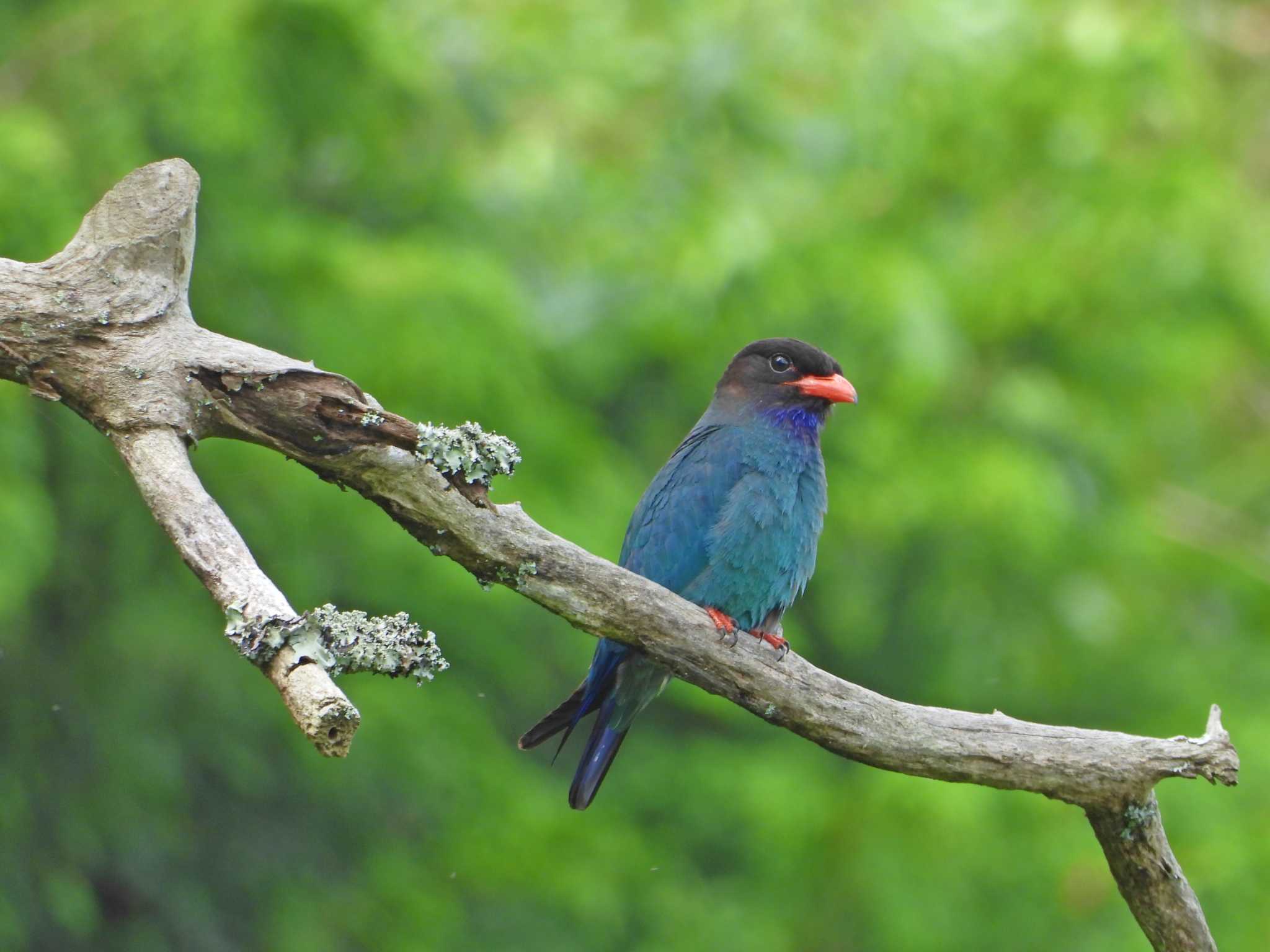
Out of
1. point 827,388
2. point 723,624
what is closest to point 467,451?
point 723,624

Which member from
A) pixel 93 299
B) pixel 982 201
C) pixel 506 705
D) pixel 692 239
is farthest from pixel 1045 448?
pixel 93 299

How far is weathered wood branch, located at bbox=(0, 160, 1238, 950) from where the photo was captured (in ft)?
10.9

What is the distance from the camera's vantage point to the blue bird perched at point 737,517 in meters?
4.84

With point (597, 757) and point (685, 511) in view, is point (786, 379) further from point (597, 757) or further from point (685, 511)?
point (597, 757)

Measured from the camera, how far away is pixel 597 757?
482 centimetres

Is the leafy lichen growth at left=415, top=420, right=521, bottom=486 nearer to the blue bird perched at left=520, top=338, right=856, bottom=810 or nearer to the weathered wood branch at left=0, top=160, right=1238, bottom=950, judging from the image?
the weathered wood branch at left=0, top=160, right=1238, bottom=950

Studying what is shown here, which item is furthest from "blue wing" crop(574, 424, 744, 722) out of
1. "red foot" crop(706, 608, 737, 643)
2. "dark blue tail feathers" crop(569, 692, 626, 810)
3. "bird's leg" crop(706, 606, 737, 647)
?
"bird's leg" crop(706, 606, 737, 647)

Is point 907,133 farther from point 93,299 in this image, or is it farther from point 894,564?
point 93,299

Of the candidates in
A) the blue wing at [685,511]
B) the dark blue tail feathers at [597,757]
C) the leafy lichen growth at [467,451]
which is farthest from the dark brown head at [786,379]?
the leafy lichen growth at [467,451]

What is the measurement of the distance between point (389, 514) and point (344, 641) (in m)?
0.59

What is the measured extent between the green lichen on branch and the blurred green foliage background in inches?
138

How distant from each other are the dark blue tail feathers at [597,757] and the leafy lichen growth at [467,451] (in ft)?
5.33

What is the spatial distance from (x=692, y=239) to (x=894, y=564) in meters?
2.76

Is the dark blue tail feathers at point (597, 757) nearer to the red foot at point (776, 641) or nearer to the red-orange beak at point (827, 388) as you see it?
the red foot at point (776, 641)
